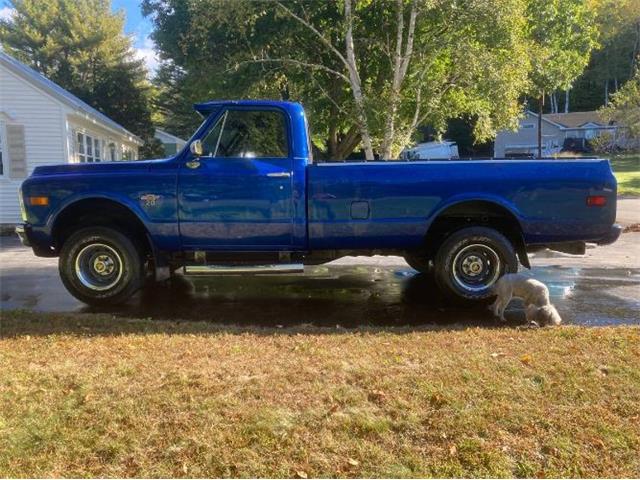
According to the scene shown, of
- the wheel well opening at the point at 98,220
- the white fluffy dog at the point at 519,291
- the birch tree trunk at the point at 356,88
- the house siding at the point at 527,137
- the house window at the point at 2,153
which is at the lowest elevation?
the white fluffy dog at the point at 519,291

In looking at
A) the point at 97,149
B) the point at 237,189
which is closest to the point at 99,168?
the point at 237,189

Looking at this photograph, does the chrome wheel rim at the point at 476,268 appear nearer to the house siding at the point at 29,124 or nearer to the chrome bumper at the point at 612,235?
the chrome bumper at the point at 612,235

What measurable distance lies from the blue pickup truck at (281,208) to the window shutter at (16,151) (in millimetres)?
11290

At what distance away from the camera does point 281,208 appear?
6113 mm

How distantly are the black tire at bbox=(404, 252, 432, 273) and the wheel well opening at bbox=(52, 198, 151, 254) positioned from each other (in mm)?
3177

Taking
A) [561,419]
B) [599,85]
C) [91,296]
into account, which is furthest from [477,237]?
[599,85]

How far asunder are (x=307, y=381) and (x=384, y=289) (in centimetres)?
387

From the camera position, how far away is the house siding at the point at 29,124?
15906mm

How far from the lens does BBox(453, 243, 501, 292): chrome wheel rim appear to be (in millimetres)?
6273

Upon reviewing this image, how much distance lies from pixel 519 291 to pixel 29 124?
1517 cm

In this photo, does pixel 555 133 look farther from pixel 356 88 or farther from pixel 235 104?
pixel 235 104

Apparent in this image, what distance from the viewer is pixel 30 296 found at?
702cm

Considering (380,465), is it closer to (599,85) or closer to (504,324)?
(504,324)

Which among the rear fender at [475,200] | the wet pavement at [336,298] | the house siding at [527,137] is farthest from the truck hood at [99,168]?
the house siding at [527,137]
